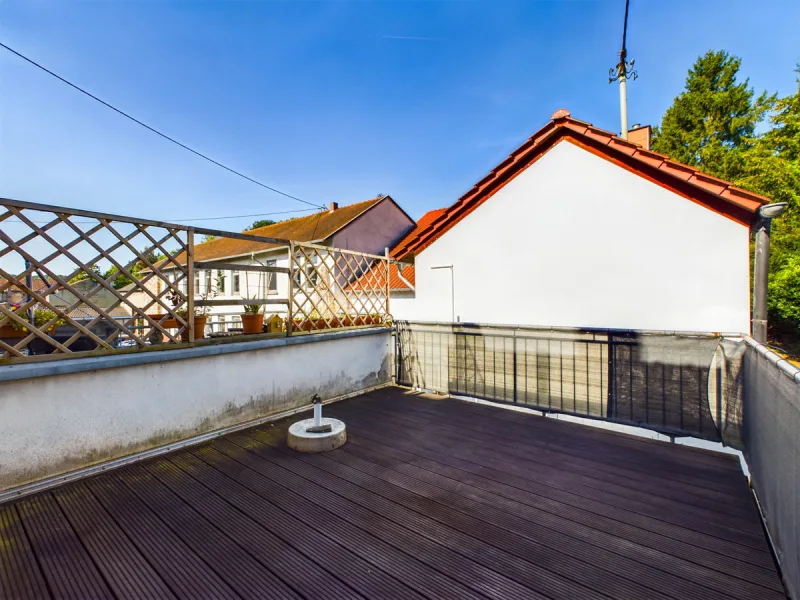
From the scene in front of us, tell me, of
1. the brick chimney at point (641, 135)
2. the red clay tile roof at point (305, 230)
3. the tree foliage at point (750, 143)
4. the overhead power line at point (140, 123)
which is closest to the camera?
the overhead power line at point (140, 123)

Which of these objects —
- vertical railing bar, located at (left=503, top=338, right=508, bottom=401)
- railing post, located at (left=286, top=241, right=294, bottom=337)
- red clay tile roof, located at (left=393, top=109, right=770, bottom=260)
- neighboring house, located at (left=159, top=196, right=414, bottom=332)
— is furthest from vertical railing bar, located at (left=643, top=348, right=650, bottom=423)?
neighboring house, located at (left=159, top=196, right=414, bottom=332)

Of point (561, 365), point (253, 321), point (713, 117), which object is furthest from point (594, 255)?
point (713, 117)

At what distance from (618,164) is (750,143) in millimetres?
16057

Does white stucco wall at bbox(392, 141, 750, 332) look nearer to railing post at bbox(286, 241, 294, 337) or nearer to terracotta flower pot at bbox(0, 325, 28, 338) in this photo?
railing post at bbox(286, 241, 294, 337)

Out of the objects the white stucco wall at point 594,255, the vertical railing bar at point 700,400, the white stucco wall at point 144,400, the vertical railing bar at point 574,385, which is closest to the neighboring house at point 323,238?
the white stucco wall at point 594,255

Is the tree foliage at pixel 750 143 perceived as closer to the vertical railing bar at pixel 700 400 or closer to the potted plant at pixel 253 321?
the vertical railing bar at pixel 700 400

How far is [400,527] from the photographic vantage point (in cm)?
182

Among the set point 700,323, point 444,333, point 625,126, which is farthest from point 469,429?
point 625,126

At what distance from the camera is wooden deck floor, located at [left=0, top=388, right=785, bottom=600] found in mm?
1441

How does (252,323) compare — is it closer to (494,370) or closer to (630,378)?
(494,370)

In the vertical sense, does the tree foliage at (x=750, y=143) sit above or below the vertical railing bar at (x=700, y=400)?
above

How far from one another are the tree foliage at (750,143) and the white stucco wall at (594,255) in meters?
9.65

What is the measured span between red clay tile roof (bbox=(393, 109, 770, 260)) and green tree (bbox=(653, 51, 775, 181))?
47.5 ft

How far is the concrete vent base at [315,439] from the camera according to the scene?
2777 millimetres
